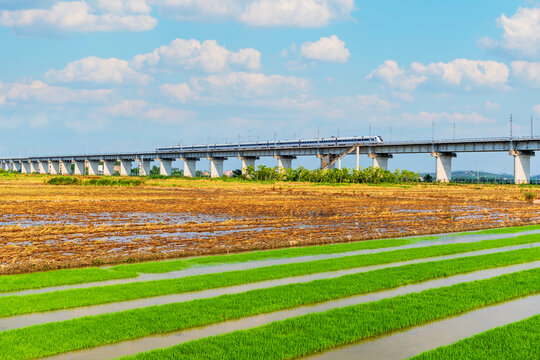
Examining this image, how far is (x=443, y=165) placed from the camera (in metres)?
110

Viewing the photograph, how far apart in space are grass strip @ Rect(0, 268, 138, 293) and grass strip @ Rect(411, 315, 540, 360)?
8447mm

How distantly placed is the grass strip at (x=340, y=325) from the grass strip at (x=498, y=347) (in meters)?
1.27

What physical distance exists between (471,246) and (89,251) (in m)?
14.2

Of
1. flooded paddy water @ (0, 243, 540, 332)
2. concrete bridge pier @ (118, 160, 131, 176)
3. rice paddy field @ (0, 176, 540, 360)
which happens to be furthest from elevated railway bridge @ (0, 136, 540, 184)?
flooded paddy water @ (0, 243, 540, 332)

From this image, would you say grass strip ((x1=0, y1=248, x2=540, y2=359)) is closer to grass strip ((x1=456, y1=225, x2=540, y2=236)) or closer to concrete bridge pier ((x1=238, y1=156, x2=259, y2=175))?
grass strip ((x1=456, y1=225, x2=540, y2=236))

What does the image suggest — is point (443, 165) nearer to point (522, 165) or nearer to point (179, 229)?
point (522, 165)

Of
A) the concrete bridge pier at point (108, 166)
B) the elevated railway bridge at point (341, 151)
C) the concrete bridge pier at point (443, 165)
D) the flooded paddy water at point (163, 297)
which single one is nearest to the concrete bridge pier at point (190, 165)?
the elevated railway bridge at point (341, 151)

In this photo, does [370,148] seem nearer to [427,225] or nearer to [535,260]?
[427,225]

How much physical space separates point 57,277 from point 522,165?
324 feet

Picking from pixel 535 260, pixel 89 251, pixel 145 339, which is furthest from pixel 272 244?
pixel 145 339

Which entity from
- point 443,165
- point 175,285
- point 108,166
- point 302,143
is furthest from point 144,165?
point 175,285

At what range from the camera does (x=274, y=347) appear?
27.3ft

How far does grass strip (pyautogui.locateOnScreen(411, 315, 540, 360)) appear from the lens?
8.17 metres

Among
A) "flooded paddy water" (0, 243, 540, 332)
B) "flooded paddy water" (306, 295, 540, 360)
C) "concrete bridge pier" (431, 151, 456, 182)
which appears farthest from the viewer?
"concrete bridge pier" (431, 151, 456, 182)
